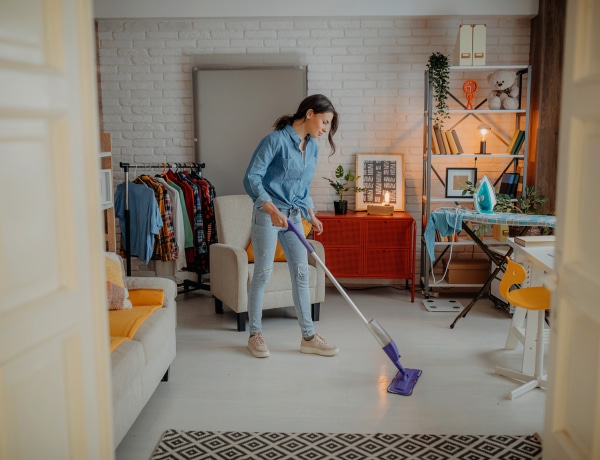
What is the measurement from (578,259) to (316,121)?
2073 mm

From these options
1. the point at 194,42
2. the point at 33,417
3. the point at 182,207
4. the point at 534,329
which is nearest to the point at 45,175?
the point at 33,417

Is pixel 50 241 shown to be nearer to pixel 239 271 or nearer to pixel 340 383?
pixel 340 383

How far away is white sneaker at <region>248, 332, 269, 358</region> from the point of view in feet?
13.0

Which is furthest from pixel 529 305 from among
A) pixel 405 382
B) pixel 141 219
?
pixel 141 219

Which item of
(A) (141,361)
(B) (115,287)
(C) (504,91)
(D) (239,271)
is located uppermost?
(C) (504,91)

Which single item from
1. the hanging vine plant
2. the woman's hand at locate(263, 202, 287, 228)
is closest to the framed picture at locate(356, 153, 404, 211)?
the hanging vine plant

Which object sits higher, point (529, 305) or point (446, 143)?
point (446, 143)

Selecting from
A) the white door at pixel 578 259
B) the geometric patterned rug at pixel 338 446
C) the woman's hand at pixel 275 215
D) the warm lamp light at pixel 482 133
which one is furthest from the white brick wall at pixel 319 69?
the white door at pixel 578 259

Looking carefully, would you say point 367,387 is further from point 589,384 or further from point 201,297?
point 201,297

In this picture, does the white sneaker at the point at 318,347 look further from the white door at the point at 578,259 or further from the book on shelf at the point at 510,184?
the book on shelf at the point at 510,184

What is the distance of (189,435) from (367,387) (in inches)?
39.4

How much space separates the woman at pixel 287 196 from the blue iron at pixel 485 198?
4.24 ft

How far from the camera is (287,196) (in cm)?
389

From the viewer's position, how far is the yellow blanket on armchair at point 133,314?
305 cm
